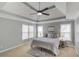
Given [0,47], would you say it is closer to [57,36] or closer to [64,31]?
[57,36]

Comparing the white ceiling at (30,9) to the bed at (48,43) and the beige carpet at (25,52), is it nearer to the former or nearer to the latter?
the bed at (48,43)

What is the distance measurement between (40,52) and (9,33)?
2.27 ft

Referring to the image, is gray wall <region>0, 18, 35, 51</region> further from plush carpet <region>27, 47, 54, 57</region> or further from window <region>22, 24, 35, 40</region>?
plush carpet <region>27, 47, 54, 57</region>

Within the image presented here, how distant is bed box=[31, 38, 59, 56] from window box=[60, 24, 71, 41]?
13 cm

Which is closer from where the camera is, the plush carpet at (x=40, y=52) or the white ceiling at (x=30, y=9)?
the white ceiling at (x=30, y=9)

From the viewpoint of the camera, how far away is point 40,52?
1.26 meters

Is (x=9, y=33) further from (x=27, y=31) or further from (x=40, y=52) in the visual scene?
(x=40, y=52)

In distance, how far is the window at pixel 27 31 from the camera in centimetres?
122

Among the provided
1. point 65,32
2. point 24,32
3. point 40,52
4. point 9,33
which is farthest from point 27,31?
point 65,32

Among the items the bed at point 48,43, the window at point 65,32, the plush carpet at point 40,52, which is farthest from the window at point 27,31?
the window at point 65,32

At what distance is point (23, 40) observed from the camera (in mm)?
A: 1214

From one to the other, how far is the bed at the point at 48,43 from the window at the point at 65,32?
0.44ft

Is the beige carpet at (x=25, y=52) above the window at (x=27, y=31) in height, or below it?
below

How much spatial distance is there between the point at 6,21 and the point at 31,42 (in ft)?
1.92
